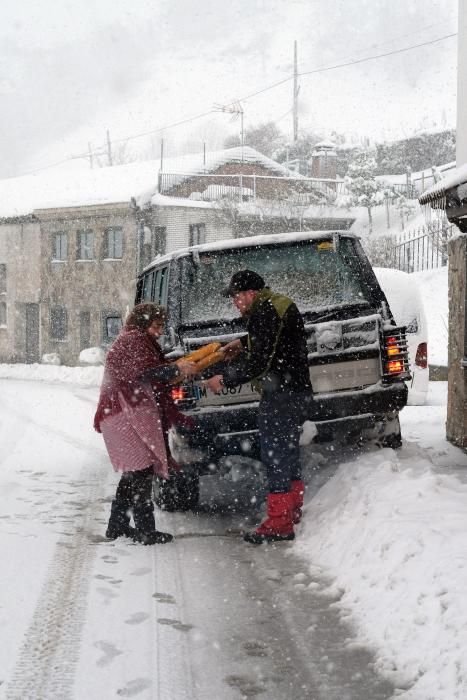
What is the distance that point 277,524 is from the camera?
5832 mm

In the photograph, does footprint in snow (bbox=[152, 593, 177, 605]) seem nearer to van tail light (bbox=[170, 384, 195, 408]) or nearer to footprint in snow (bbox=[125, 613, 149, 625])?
footprint in snow (bbox=[125, 613, 149, 625])

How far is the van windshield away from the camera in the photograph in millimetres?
6750

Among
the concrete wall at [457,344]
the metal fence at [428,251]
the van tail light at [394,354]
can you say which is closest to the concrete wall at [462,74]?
the concrete wall at [457,344]

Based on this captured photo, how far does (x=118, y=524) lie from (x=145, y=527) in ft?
0.82

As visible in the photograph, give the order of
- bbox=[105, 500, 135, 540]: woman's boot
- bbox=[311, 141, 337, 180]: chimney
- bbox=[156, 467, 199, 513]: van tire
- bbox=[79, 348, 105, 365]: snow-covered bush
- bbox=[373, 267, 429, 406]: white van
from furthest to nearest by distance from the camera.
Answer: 1. bbox=[311, 141, 337, 180]: chimney
2. bbox=[79, 348, 105, 365]: snow-covered bush
3. bbox=[373, 267, 429, 406]: white van
4. bbox=[156, 467, 199, 513]: van tire
5. bbox=[105, 500, 135, 540]: woman's boot

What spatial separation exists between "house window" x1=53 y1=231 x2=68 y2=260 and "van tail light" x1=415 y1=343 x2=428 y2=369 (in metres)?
29.4

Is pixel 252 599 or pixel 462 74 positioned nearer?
pixel 252 599

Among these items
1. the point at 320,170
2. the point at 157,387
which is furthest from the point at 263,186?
the point at 157,387

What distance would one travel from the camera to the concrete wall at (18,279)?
42.5m

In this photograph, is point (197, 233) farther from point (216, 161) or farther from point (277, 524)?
Answer: point (277, 524)

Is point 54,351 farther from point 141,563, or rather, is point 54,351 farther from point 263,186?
point 141,563

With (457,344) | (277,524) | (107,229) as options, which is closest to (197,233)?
(107,229)

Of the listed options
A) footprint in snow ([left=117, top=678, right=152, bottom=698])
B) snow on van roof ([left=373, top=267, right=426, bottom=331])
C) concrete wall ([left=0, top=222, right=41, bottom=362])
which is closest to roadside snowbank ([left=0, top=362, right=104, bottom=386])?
concrete wall ([left=0, top=222, right=41, bottom=362])

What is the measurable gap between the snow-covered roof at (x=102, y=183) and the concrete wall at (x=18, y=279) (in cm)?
93
